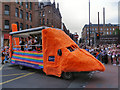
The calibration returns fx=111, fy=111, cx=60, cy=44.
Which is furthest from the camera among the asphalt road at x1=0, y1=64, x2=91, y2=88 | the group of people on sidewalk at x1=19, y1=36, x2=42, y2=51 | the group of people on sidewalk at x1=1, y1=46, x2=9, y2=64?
the group of people on sidewalk at x1=1, y1=46, x2=9, y2=64

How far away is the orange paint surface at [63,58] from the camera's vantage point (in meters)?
5.23

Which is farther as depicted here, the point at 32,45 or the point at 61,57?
the point at 32,45

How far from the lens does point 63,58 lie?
550cm

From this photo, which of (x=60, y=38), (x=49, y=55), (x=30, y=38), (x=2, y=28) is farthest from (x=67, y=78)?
(x=2, y=28)

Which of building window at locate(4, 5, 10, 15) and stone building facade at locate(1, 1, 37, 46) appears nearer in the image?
stone building facade at locate(1, 1, 37, 46)

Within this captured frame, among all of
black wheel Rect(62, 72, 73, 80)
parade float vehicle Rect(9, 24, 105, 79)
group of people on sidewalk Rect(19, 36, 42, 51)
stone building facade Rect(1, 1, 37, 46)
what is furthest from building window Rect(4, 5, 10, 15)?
black wheel Rect(62, 72, 73, 80)

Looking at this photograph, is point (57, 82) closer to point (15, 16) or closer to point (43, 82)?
point (43, 82)

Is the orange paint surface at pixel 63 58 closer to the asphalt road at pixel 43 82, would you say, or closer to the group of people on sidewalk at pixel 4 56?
the asphalt road at pixel 43 82

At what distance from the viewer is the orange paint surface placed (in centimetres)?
523

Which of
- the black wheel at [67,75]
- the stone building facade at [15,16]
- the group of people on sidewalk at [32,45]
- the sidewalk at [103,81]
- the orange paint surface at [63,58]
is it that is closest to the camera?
the sidewalk at [103,81]

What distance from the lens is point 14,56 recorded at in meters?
9.15

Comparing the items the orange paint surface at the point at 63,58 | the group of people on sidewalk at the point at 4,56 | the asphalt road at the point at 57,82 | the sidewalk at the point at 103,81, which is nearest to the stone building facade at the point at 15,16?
the group of people on sidewalk at the point at 4,56

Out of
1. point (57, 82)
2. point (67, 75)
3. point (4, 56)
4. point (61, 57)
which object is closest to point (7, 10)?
point (4, 56)

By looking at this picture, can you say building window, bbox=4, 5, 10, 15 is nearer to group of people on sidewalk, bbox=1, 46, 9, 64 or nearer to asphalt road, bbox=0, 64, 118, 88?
group of people on sidewalk, bbox=1, 46, 9, 64
